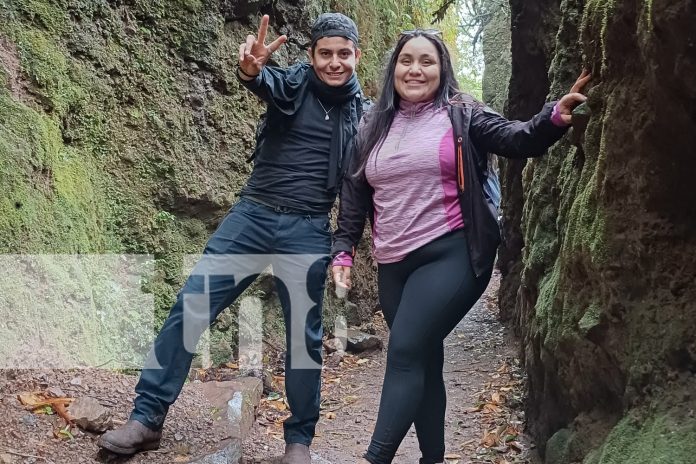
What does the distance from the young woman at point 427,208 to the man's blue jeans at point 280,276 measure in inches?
12.5

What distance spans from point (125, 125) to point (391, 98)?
3.01 metres

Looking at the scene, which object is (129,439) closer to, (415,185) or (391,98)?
(415,185)

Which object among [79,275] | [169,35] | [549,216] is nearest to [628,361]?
[549,216]

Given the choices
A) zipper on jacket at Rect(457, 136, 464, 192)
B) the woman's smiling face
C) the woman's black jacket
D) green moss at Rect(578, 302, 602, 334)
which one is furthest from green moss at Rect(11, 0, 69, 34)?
green moss at Rect(578, 302, 602, 334)

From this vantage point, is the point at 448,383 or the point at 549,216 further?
the point at 448,383

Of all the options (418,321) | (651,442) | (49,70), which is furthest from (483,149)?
(49,70)

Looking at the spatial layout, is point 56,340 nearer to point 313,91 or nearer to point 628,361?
point 313,91

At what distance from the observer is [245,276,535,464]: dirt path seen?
4.30 metres

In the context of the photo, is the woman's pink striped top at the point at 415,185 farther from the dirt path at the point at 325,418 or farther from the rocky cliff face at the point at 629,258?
the dirt path at the point at 325,418

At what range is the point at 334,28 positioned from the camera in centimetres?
357

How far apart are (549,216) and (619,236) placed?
1.68m

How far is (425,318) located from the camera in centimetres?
296

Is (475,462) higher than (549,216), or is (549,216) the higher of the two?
(549,216)

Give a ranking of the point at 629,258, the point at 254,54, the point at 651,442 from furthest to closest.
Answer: the point at 254,54 → the point at 629,258 → the point at 651,442
